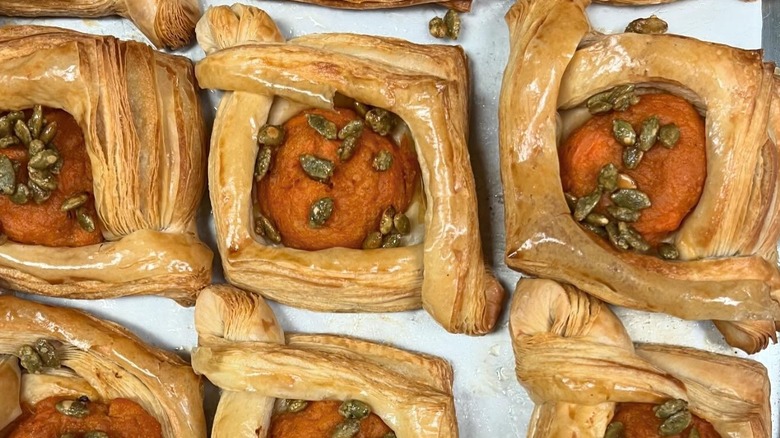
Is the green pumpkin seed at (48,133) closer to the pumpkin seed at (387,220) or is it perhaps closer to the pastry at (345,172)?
the pastry at (345,172)

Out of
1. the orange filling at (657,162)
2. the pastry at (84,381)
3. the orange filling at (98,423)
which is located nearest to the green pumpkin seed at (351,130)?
the orange filling at (657,162)

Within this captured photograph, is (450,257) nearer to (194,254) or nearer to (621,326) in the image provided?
(621,326)

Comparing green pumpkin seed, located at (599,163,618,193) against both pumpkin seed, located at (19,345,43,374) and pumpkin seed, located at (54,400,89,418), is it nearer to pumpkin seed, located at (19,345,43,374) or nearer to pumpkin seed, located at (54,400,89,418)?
pumpkin seed, located at (54,400,89,418)

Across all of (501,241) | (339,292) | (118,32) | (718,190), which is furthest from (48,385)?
(718,190)

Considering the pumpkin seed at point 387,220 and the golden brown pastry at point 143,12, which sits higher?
the golden brown pastry at point 143,12

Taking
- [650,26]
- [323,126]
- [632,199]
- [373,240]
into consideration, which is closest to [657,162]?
[632,199]

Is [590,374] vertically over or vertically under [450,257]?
under

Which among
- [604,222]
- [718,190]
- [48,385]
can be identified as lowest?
[48,385]
